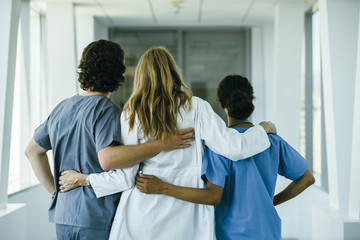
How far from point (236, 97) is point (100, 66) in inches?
23.3

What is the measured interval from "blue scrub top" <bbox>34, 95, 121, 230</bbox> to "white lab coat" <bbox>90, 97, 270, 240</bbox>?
0.15ft

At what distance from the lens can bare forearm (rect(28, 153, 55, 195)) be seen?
179 cm

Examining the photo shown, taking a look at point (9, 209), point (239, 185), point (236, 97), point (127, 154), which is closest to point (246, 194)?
point (239, 185)

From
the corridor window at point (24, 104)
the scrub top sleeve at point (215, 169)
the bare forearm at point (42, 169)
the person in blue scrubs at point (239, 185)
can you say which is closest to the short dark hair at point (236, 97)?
the person in blue scrubs at point (239, 185)

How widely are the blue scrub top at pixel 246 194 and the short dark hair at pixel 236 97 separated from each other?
0.26 feet

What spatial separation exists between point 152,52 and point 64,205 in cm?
74

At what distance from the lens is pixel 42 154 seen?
1.80 meters

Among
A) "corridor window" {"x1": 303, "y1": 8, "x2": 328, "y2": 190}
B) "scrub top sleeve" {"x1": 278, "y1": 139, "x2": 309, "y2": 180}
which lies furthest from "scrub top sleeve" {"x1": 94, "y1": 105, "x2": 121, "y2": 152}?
"corridor window" {"x1": 303, "y1": 8, "x2": 328, "y2": 190}

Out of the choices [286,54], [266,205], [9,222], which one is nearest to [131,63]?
[286,54]

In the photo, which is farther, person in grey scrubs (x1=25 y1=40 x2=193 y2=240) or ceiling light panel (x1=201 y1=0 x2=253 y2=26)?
ceiling light panel (x1=201 y1=0 x2=253 y2=26)

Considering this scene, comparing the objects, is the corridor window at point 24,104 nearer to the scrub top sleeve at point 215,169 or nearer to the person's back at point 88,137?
the person's back at point 88,137

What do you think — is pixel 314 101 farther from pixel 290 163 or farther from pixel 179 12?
pixel 290 163

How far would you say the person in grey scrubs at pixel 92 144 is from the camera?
1552 millimetres

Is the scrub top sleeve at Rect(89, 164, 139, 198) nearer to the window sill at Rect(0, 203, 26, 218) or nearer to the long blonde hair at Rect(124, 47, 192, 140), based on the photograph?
the long blonde hair at Rect(124, 47, 192, 140)
